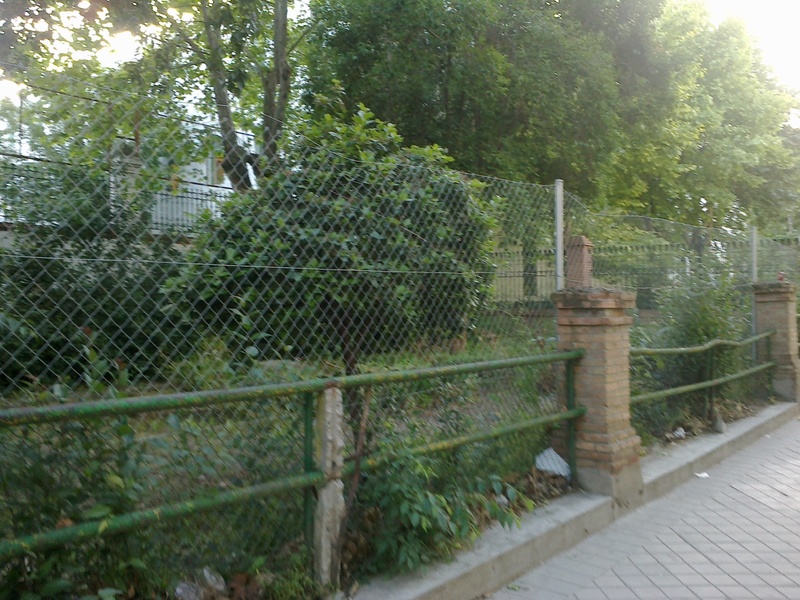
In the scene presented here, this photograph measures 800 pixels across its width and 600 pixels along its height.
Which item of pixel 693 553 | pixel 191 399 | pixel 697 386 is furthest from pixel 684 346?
pixel 191 399

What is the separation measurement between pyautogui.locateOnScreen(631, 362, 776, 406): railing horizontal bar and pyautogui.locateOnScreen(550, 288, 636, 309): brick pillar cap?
99cm

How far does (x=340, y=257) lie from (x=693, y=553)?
2948 millimetres

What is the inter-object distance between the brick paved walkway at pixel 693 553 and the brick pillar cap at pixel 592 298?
159cm

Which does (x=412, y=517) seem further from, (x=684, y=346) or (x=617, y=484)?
(x=684, y=346)

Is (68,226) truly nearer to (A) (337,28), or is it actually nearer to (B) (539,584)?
(B) (539,584)

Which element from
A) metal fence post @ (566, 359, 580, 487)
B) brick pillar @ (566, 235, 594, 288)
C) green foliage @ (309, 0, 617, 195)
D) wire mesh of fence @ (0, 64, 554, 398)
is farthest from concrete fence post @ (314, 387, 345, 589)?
green foliage @ (309, 0, 617, 195)

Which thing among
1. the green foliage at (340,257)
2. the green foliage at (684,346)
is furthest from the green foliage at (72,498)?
the green foliage at (684,346)

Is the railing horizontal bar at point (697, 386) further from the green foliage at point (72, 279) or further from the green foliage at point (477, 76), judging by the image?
the green foliage at point (477, 76)

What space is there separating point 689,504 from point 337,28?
32.7 ft

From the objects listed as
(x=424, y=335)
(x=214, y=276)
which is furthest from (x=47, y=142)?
(x=424, y=335)

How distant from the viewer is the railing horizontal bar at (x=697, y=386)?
20.9 feet

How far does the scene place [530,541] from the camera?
14.4 ft

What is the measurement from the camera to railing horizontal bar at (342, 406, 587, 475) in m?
3.71

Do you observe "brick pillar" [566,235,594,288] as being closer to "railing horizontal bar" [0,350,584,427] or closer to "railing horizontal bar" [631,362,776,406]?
"railing horizontal bar" [631,362,776,406]
